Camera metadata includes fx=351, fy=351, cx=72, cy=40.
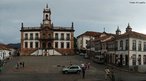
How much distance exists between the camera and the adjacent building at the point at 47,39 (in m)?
112

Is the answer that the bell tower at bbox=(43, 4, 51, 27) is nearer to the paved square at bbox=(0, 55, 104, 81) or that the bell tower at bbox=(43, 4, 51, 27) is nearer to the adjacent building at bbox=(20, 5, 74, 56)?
the adjacent building at bbox=(20, 5, 74, 56)

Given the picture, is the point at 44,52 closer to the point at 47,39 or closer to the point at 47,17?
the point at 47,39

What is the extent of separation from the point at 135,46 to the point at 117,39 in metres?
7.52

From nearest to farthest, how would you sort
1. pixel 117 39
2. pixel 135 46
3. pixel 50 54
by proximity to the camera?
pixel 135 46 → pixel 117 39 → pixel 50 54

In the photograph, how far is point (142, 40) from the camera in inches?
2591

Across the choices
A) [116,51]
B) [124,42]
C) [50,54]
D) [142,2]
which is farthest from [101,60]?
[142,2]

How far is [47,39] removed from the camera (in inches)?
4405

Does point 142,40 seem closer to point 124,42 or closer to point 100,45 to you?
point 124,42

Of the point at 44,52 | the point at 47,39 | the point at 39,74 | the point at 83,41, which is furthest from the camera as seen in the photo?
the point at 83,41

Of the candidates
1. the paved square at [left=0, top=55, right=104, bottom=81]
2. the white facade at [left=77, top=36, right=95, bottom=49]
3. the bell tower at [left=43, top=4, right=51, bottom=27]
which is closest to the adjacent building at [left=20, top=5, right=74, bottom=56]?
the bell tower at [left=43, top=4, right=51, bottom=27]

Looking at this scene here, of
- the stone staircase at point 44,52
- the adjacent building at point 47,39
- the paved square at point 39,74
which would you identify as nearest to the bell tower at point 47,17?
the adjacent building at point 47,39

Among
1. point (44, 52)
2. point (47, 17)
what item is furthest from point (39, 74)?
point (47, 17)

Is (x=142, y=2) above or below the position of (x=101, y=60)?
→ above

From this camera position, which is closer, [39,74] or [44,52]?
[39,74]
